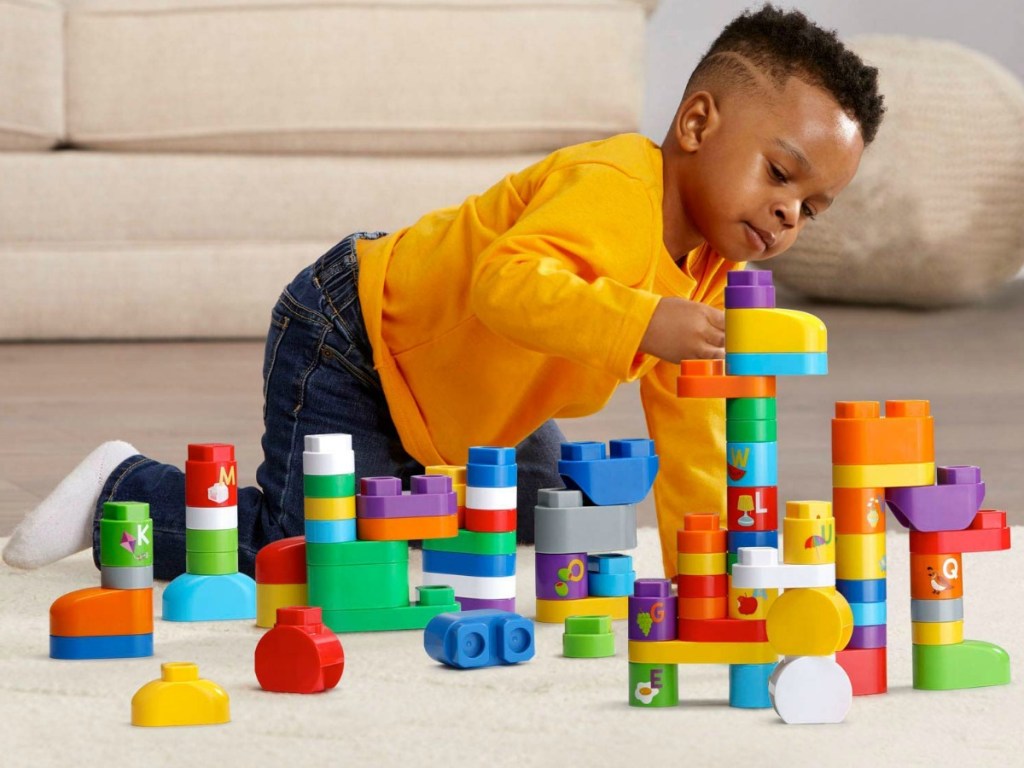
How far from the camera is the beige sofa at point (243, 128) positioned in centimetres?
249

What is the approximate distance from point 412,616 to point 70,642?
0.71 ft

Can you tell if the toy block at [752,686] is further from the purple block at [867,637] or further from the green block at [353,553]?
the green block at [353,553]

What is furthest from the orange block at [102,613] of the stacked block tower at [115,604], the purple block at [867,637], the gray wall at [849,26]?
the gray wall at [849,26]

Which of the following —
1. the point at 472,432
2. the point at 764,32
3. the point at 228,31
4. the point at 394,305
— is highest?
the point at 228,31

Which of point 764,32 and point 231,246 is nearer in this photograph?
point 764,32

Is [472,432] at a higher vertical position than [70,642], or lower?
higher

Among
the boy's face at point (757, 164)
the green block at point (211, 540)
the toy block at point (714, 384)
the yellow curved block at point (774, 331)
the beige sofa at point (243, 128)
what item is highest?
the beige sofa at point (243, 128)

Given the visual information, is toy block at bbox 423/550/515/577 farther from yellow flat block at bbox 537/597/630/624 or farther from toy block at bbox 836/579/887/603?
toy block at bbox 836/579/887/603

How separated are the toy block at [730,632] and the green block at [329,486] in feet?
0.90

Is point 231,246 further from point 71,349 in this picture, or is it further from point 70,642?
point 70,642

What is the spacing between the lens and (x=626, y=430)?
186cm

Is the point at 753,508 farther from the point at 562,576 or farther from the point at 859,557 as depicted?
the point at 562,576

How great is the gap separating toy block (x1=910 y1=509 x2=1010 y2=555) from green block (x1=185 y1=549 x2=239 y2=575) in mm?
473

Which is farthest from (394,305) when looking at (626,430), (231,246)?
(231,246)
